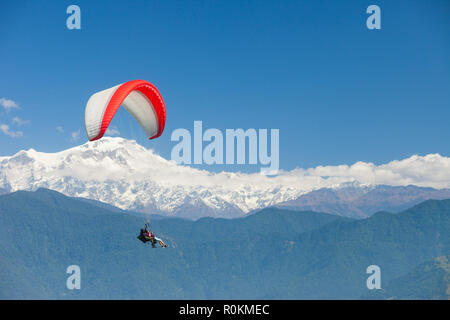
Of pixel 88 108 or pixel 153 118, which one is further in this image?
pixel 153 118

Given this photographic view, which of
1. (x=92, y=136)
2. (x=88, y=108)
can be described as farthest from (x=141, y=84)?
(x=92, y=136)

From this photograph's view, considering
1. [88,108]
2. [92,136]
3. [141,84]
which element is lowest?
[92,136]
